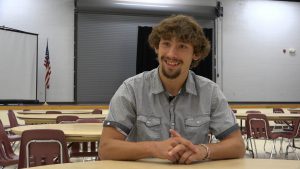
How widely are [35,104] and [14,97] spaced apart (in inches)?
22.2

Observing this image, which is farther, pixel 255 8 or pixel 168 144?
pixel 255 8

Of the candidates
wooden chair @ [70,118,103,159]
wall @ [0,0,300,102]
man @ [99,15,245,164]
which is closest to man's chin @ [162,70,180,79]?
man @ [99,15,245,164]

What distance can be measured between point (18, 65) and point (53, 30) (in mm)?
1590

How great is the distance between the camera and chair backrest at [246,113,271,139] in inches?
248

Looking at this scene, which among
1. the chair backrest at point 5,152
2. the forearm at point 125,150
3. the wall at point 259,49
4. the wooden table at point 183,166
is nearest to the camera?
the wooden table at point 183,166

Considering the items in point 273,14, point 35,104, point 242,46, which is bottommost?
point 35,104

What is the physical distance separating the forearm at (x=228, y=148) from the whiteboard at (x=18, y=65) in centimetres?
863

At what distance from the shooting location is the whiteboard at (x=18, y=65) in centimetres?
980

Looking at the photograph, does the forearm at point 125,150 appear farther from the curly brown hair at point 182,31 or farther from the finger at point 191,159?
the curly brown hair at point 182,31

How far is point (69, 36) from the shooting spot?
11.3 meters

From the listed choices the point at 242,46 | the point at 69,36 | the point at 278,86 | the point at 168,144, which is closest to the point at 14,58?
the point at 69,36

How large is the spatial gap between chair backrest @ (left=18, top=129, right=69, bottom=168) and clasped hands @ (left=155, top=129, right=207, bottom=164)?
143cm

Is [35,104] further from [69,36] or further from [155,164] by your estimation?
[155,164]

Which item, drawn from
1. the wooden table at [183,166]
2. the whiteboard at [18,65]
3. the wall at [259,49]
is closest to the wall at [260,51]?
the wall at [259,49]
